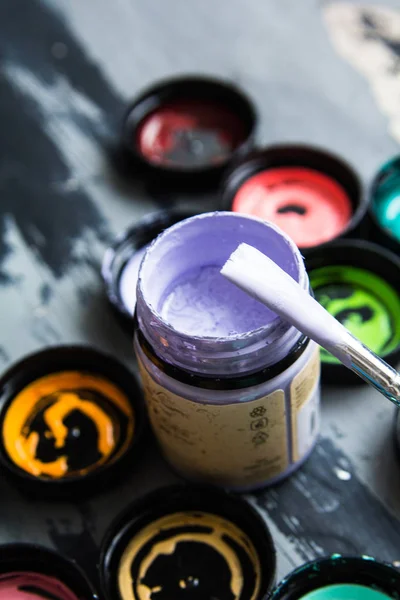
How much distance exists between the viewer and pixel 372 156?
114 cm

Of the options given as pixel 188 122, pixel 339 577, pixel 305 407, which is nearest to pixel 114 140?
pixel 188 122

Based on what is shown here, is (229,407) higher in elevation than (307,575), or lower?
higher

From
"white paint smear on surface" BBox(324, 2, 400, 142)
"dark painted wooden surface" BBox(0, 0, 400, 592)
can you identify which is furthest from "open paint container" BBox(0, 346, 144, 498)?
"white paint smear on surface" BBox(324, 2, 400, 142)

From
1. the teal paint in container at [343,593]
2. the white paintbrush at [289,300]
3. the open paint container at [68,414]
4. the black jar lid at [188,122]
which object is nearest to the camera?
the white paintbrush at [289,300]

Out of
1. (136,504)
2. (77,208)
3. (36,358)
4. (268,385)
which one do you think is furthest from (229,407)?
(77,208)

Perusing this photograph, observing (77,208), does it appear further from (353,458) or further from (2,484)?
(353,458)

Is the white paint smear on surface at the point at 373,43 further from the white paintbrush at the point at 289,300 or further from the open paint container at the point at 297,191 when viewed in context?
the white paintbrush at the point at 289,300

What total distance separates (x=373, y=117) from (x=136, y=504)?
638 millimetres

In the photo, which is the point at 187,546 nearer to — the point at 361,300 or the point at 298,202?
the point at 361,300

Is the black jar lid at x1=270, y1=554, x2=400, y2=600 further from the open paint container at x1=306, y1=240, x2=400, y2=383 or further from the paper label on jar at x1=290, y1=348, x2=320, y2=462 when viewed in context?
the open paint container at x1=306, y1=240, x2=400, y2=383

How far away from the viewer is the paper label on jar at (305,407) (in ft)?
2.56

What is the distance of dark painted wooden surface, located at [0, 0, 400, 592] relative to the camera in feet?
2.91

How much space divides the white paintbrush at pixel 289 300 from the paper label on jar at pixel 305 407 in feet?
0.23

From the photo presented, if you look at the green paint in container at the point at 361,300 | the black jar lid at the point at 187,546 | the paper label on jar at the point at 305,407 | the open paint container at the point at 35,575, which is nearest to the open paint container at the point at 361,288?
the green paint in container at the point at 361,300
